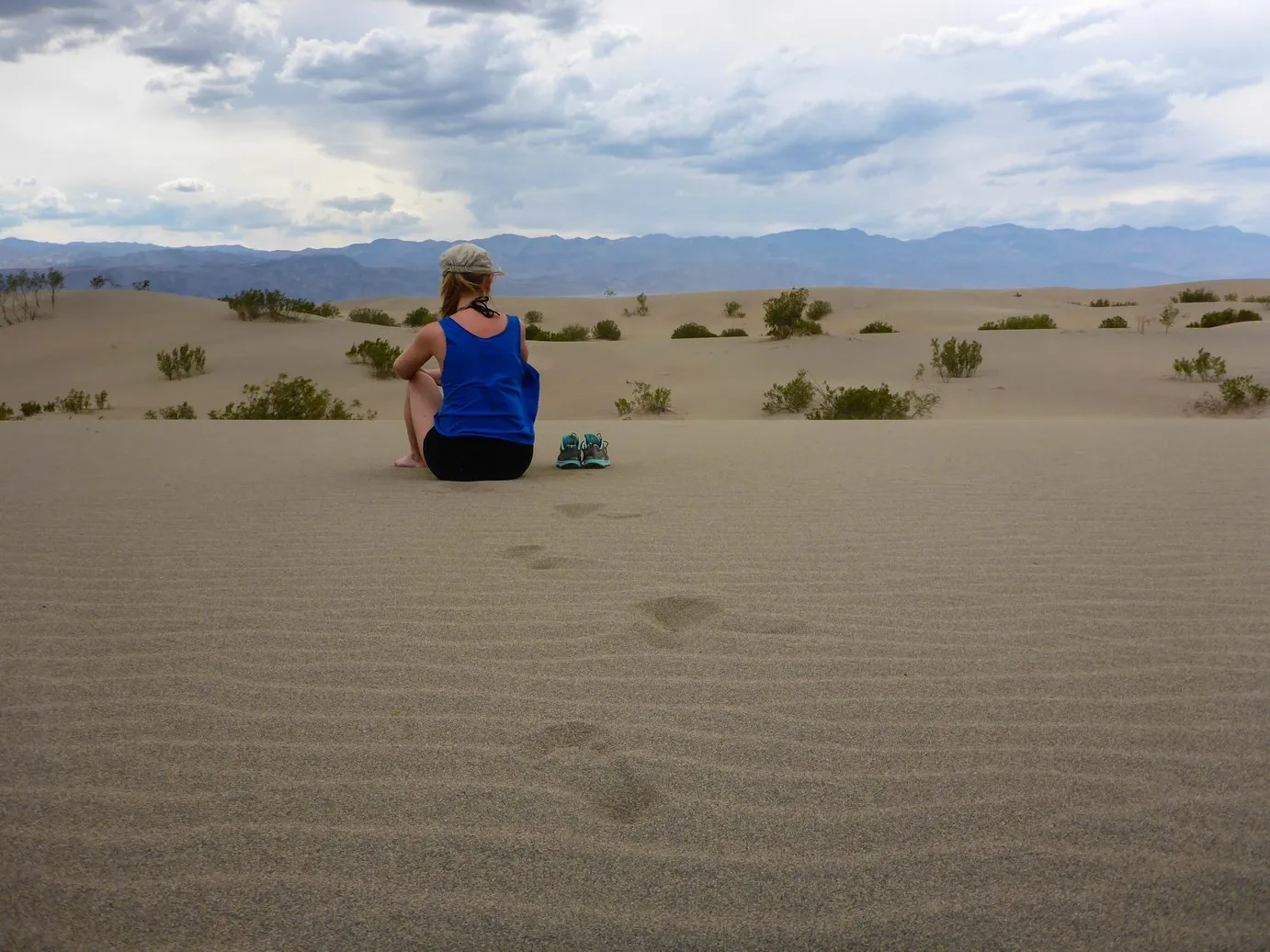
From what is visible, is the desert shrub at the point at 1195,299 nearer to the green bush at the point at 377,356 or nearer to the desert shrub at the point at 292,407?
the green bush at the point at 377,356

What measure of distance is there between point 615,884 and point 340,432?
28.6 feet

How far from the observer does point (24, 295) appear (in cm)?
2745

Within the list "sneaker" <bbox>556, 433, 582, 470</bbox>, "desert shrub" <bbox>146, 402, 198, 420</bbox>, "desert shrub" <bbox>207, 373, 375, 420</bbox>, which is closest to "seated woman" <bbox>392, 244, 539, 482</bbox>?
"sneaker" <bbox>556, 433, 582, 470</bbox>

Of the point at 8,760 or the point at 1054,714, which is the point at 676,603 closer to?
the point at 1054,714

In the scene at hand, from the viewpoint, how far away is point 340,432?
10188 millimetres

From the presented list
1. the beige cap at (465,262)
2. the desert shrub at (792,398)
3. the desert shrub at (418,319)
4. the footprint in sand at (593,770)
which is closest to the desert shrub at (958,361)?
the desert shrub at (792,398)

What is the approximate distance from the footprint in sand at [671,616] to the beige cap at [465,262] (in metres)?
2.98

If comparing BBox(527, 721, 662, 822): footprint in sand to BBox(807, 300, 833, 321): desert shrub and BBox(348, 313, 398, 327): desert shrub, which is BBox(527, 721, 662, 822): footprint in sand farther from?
BBox(807, 300, 833, 321): desert shrub

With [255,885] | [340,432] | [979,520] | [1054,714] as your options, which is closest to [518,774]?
[255,885]

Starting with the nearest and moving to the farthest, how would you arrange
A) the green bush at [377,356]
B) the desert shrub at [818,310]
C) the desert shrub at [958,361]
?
the desert shrub at [958,361]
the green bush at [377,356]
the desert shrub at [818,310]

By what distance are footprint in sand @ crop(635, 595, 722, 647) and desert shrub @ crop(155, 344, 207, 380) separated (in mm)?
18612

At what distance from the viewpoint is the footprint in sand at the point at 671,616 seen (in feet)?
11.4

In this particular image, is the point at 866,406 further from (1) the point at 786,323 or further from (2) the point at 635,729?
(2) the point at 635,729

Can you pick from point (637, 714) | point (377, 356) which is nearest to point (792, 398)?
point (377, 356)
